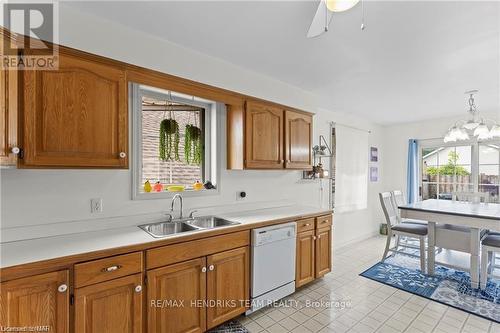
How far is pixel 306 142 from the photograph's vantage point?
10.8ft

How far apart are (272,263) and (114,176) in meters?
1.63

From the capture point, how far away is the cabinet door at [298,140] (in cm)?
306

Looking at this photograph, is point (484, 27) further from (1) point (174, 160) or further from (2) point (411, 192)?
(2) point (411, 192)

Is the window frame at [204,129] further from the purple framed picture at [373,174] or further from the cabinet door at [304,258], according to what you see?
the purple framed picture at [373,174]

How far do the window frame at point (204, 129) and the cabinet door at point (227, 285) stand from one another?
71cm

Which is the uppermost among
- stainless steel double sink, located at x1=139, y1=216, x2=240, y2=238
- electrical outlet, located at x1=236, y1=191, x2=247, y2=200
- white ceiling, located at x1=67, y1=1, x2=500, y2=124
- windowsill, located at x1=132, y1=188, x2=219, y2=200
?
white ceiling, located at x1=67, y1=1, x2=500, y2=124

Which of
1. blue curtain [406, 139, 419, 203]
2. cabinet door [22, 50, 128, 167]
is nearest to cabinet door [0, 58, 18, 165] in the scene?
cabinet door [22, 50, 128, 167]

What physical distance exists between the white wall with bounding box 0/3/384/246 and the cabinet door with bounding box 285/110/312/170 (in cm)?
24

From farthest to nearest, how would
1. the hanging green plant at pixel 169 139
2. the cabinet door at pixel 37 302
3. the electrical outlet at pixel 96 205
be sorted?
the hanging green plant at pixel 169 139
the electrical outlet at pixel 96 205
the cabinet door at pixel 37 302

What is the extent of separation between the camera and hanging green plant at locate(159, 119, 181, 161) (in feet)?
8.14

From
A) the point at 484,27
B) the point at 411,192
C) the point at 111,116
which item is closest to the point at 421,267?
the point at 411,192

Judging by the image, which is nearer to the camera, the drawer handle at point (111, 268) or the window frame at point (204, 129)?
the drawer handle at point (111, 268)

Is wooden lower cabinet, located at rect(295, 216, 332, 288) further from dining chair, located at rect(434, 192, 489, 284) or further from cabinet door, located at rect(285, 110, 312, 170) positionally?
dining chair, located at rect(434, 192, 489, 284)

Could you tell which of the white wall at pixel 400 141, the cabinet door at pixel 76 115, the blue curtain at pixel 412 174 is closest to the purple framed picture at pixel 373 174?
the white wall at pixel 400 141
